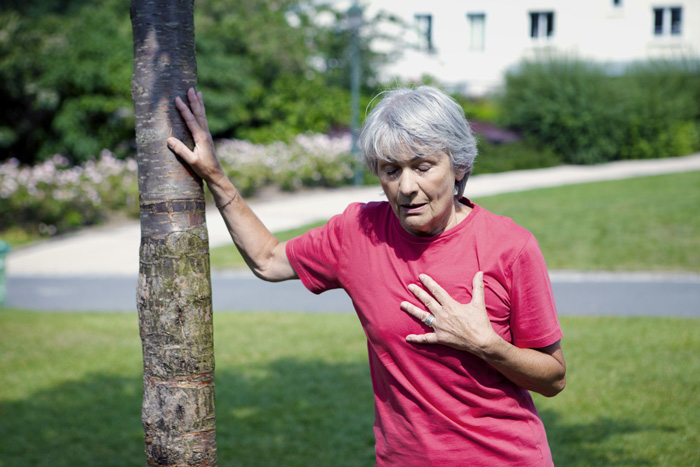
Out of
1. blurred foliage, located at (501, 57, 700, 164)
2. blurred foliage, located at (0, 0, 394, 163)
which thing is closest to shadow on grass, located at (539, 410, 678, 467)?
blurred foliage, located at (0, 0, 394, 163)

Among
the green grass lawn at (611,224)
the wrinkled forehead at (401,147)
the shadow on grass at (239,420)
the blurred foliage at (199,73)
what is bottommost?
the shadow on grass at (239,420)

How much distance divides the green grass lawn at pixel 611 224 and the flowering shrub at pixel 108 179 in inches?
155

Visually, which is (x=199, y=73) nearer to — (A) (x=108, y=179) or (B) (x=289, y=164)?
(B) (x=289, y=164)

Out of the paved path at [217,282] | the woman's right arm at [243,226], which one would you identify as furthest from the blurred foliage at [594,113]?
the woman's right arm at [243,226]

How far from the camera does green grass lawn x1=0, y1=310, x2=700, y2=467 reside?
Answer: 4.54 m

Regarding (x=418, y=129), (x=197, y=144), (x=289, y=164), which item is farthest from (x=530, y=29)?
(x=418, y=129)

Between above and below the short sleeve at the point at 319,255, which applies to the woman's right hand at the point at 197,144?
above

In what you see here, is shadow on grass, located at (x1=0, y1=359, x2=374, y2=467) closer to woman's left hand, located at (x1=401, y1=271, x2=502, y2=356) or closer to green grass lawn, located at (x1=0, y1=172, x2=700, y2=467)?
green grass lawn, located at (x1=0, y1=172, x2=700, y2=467)

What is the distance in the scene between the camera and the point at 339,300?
899cm

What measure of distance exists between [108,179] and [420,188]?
A: 13.5 metres

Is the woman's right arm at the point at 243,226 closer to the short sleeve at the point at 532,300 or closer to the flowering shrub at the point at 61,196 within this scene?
the short sleeve at the point at 532,300

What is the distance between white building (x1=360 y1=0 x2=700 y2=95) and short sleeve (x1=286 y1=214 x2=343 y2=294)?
93.0 feet

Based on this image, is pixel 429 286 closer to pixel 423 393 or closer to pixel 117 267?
pixel 423 393

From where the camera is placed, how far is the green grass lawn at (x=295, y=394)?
454cm
